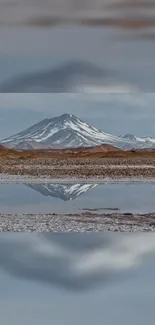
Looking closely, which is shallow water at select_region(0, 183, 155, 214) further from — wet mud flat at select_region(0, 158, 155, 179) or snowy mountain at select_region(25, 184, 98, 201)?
wet mud flat at select_region(0, 158, 155, 179)

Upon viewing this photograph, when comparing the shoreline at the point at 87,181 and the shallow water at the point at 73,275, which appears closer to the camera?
the shallow water at the point at 73,275

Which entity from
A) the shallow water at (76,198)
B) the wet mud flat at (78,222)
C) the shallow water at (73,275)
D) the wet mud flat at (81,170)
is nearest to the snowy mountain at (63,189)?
the shallow water at (76,198)

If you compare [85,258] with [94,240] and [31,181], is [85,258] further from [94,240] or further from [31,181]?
[31,181]

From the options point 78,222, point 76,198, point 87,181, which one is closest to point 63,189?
point 76,198

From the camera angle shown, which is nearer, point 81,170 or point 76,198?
point 76,198

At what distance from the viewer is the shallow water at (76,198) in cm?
2511

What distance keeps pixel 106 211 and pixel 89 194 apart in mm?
8574

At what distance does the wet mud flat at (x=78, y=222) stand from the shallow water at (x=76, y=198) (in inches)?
74.4

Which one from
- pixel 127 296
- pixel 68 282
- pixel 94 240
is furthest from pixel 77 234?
pixel 127 296

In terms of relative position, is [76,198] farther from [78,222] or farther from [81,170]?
[81,170]

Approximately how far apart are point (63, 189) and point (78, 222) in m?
15.8

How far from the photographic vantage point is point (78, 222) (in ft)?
65.6

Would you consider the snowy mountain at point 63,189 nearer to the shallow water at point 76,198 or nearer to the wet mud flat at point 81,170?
the shallow water at point 76,198

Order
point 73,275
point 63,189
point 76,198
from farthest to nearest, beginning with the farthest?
point 63,189 < point 76,198 < point 73,275
